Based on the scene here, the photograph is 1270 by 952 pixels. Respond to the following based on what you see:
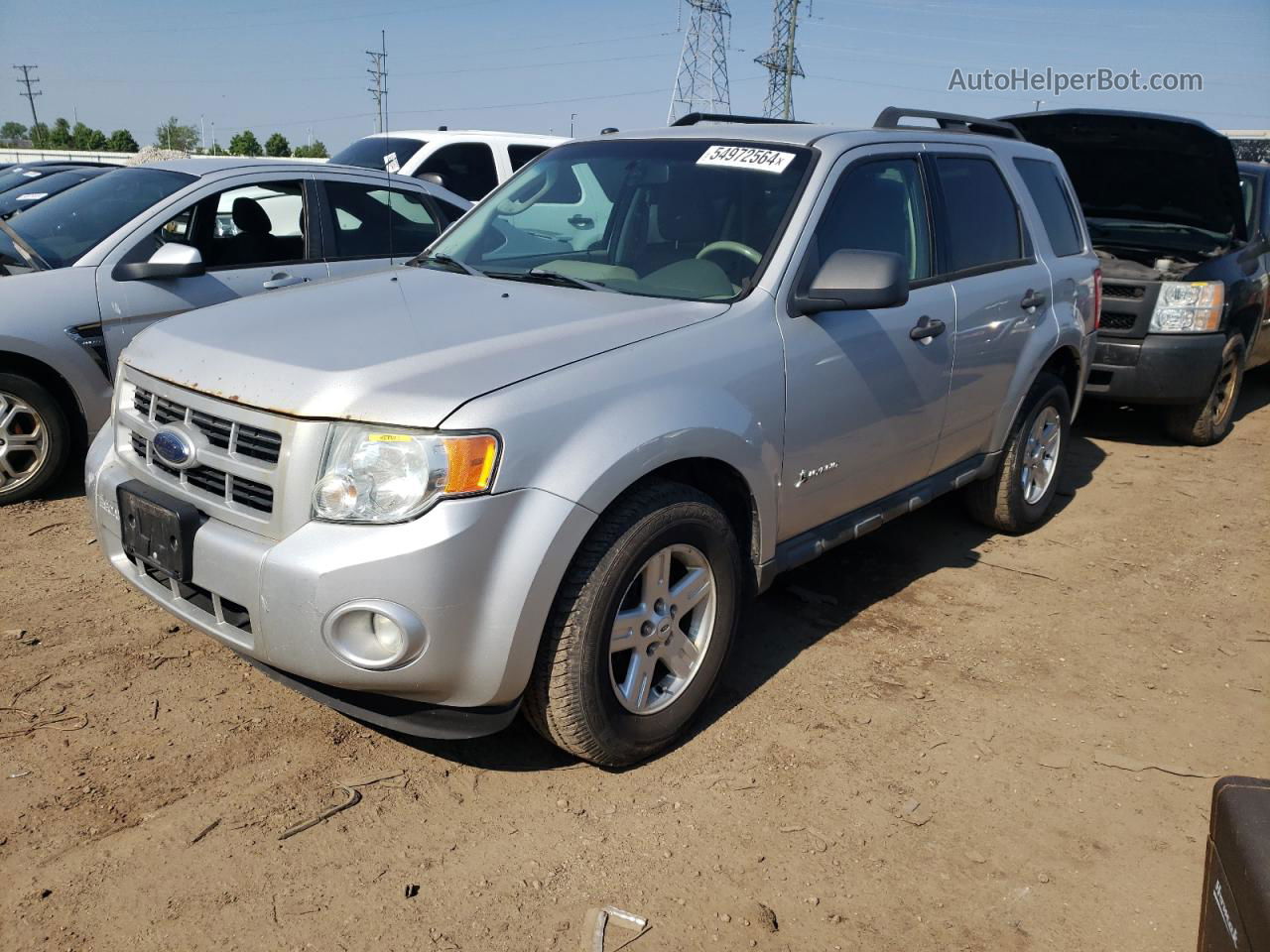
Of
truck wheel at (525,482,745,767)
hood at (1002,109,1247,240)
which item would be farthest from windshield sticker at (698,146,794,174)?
hood at (1002,109,1247,240)

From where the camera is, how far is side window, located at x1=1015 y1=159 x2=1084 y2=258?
17.0 feet

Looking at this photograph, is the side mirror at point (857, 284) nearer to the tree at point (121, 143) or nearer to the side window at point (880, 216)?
the side window at point (880, 216)

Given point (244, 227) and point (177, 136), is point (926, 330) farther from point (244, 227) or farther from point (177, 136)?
point (177, 136)

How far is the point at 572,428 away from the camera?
2.71 metres

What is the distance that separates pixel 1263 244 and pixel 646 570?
704cm

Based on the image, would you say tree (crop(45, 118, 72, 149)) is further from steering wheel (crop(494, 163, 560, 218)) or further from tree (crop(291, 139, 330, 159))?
steering wheel (crop(494, 163, 560, 218))

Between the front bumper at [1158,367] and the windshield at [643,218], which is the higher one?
the windshield at [643,218]

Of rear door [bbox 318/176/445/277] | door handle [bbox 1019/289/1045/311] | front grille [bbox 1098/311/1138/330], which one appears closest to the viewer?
door handle [bbox 1019/289/1045/311]

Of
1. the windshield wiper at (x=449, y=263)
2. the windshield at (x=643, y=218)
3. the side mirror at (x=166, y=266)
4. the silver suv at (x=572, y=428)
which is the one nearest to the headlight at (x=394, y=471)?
the silver suv at (x=572, y=428)

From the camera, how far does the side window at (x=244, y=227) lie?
216 inches

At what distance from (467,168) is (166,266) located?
5.36 m

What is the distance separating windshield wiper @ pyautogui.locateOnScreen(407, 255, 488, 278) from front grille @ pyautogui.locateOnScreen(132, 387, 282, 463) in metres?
1.19

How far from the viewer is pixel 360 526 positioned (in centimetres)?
255

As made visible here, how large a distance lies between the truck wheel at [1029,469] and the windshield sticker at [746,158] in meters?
1.99
